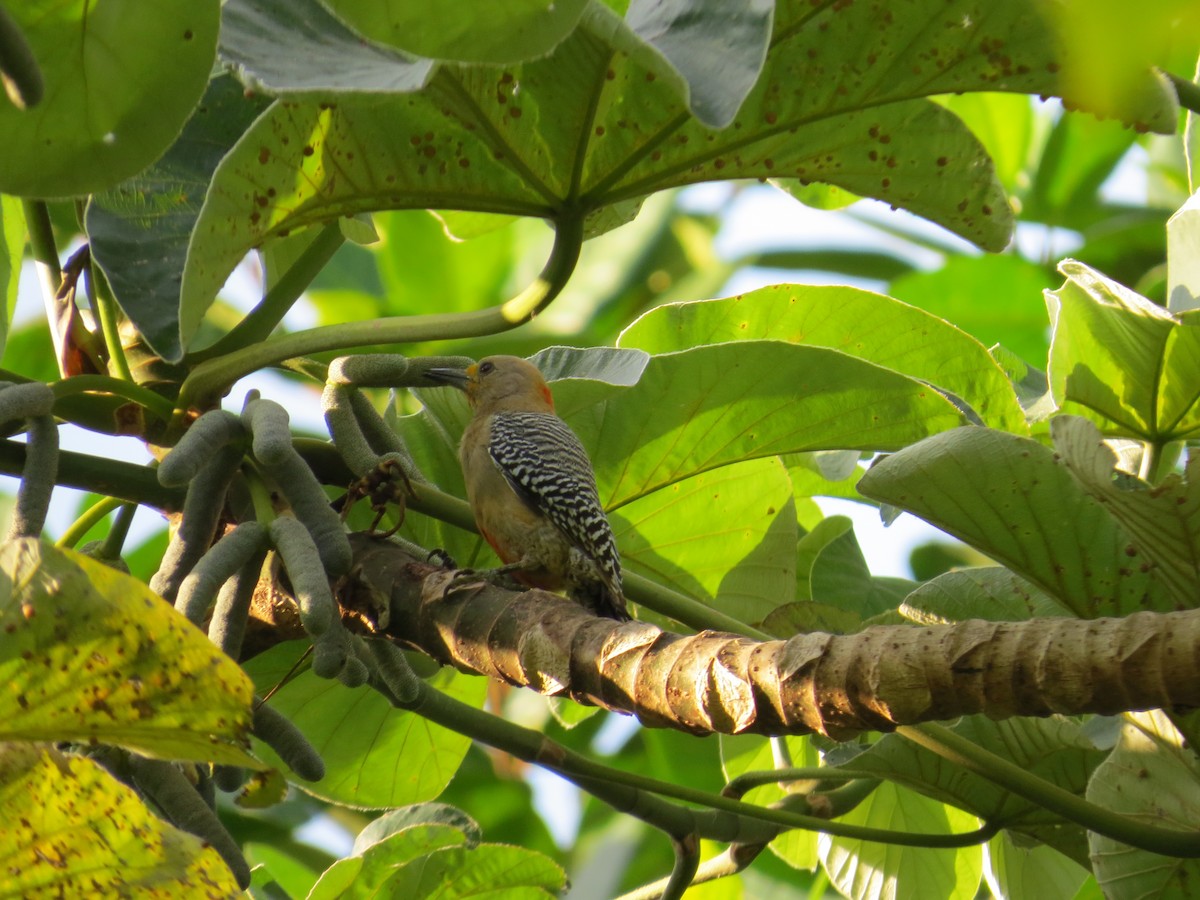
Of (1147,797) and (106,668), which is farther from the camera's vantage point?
(1147,797)

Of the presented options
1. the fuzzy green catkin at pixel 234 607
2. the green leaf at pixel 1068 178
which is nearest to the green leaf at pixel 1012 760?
the fuzzy green catkin at pixel 234 607

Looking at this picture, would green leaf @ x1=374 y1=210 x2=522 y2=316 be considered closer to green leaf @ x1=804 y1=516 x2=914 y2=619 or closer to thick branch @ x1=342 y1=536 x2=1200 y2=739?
green leaf @ x1=804 y1=516 x2=914 y2=619

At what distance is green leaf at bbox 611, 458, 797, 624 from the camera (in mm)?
2328

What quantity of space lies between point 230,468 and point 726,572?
1039mm

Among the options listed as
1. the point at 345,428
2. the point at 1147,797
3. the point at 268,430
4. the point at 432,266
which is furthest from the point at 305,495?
the point at 432,266

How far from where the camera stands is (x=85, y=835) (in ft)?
3.69

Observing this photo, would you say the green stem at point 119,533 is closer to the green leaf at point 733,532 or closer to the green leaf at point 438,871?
the green leaf at point 438,871

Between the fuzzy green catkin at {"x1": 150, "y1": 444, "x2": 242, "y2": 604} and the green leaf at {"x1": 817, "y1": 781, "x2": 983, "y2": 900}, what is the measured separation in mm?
1355

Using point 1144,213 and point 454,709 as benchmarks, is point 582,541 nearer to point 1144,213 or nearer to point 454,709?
point 454,709

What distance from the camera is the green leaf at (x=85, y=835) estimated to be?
112 centimetres

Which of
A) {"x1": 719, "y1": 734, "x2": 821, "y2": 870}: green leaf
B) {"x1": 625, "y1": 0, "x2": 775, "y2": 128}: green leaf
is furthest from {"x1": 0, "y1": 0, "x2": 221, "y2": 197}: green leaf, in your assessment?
{"x1": 719, "y1": 734, "x2": 821, "y2": 870}: green leaf

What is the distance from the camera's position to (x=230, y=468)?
162 cm

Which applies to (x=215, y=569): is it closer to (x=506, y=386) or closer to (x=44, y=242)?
(x=44, y=242)

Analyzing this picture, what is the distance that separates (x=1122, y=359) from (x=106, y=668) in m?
1.46
